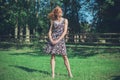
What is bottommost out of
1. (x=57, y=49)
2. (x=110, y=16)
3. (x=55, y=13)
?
(x=110, y=16)

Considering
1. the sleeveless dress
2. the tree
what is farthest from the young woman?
→ the tree

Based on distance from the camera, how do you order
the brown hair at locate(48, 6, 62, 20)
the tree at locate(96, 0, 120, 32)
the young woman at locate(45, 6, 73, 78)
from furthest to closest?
1. the tree at locate(96, 0, 120, 32)
2. the young woman at locate(45, 6, 73, 78)
3. the brown hair at locate(48, 6, 62, 20)

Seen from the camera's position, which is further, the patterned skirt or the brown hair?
the patterned skirt

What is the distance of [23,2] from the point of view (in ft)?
126

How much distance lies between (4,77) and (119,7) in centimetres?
3244

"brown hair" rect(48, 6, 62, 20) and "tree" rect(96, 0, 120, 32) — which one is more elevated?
"brown hair" rect(48, 6, 62, 20)

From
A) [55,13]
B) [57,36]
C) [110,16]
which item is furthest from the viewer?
[110,16]

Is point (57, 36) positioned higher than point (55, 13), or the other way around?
point (55, 13)

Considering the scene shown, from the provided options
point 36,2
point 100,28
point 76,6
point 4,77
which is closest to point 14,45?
point 36,2

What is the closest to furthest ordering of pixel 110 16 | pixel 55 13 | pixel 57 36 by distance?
pixel 55 13
pixel 57 36
pixel 110 16

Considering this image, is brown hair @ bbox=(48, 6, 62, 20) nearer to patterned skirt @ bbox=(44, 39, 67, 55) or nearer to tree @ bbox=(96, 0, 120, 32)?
patterned skirt @ bbox=(44, 39, 67, 55)

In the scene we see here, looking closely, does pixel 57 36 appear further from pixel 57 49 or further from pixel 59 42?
pixel 57 49

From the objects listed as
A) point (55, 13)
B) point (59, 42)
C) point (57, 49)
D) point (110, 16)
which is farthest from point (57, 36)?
point (110, 16)

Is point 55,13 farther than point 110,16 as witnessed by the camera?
No
